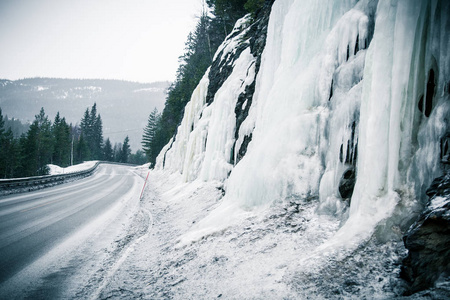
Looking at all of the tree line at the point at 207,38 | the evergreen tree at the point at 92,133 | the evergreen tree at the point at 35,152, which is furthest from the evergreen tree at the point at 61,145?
the tree line at the point at 207,38

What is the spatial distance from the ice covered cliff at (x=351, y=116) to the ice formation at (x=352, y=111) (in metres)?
0.01

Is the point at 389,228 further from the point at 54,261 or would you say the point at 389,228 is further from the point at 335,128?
the point at 54,261

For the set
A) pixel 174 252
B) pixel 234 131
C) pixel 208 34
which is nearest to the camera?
pixel 174 252

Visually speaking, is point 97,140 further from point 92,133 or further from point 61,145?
point 61,145

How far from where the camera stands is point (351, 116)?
4285 millimetres

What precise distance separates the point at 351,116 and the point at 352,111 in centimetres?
9

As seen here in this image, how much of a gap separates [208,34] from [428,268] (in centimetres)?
2730

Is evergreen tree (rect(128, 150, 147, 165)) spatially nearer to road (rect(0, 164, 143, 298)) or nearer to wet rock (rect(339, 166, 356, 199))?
road (rect(0, 164, 143, 298))

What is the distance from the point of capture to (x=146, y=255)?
5.12 meters

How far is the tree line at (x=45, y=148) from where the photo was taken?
37.7m

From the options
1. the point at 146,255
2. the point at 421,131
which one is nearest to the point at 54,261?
the point at 146,255

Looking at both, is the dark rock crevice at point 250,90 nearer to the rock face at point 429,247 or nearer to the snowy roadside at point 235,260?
the snowy roadside at point 235,260

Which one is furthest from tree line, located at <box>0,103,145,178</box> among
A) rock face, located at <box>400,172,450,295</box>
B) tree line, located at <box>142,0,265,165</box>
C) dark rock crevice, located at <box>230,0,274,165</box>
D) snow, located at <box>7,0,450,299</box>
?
rock face, located at <box>400,172,450,295</box>

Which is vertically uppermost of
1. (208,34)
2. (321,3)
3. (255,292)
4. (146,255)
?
(208,34)
